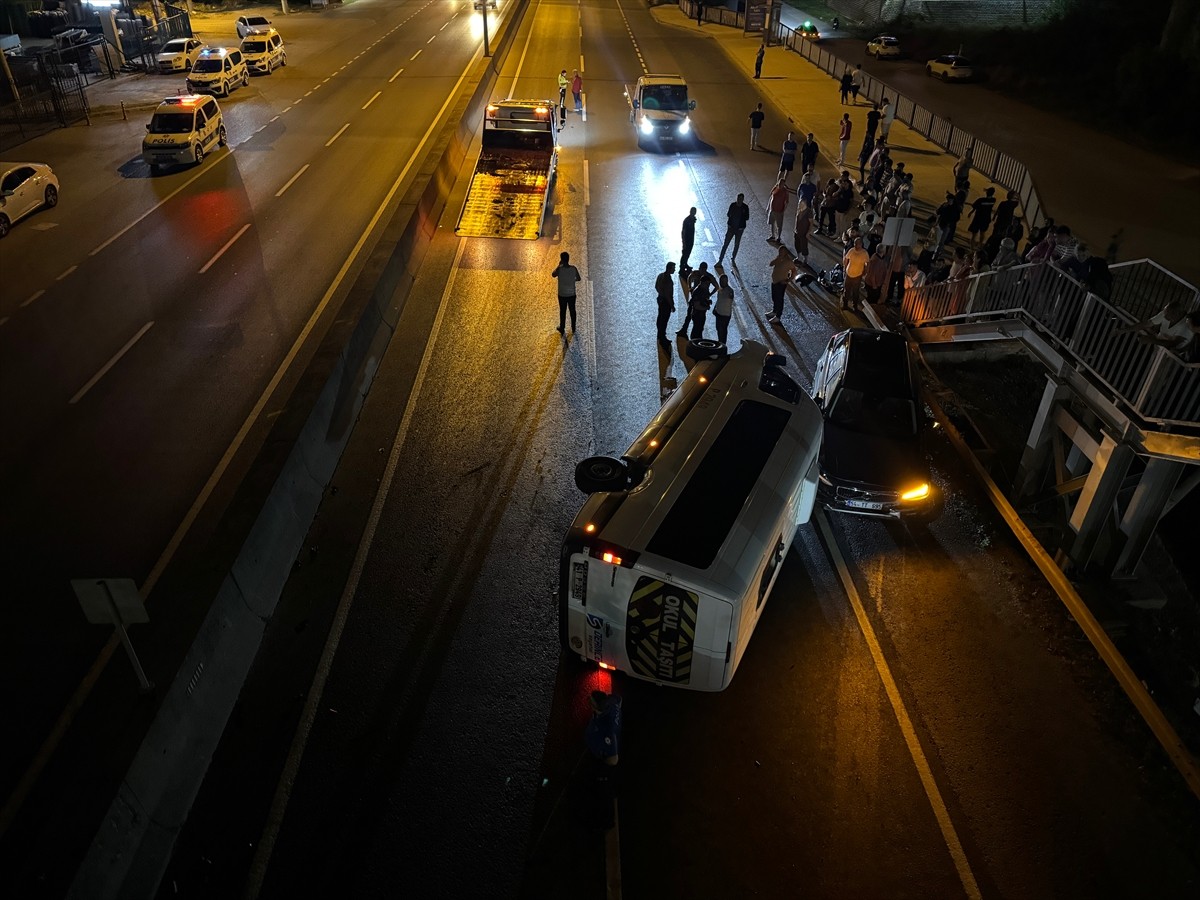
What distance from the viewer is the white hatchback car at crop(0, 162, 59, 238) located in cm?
1906

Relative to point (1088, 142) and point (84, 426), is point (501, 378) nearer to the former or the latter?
point (84, 426)

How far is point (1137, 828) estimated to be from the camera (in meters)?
7.08

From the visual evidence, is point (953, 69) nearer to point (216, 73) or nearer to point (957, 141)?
point (957, 141)

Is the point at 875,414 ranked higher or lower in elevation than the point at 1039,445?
higher

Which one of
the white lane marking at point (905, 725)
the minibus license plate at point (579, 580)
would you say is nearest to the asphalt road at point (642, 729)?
the white lane marking at point (905, 725)

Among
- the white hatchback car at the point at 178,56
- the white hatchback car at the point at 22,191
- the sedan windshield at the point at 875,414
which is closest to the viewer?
the sedan windshield at the point at 875,414

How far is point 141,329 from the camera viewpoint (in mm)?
14586

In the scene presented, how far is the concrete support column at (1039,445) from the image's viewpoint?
11.1m

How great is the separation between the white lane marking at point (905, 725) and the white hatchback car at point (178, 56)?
135ft

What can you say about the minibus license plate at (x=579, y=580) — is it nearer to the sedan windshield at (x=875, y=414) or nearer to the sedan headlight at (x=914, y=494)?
the sedan headlight at (x=914, y=494)

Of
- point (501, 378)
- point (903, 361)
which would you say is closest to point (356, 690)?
point (501, 378)

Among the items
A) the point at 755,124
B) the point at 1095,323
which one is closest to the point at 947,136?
the point at 755,124

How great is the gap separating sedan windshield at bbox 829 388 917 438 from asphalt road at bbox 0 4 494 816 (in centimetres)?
854

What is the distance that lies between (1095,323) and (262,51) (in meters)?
39.9
